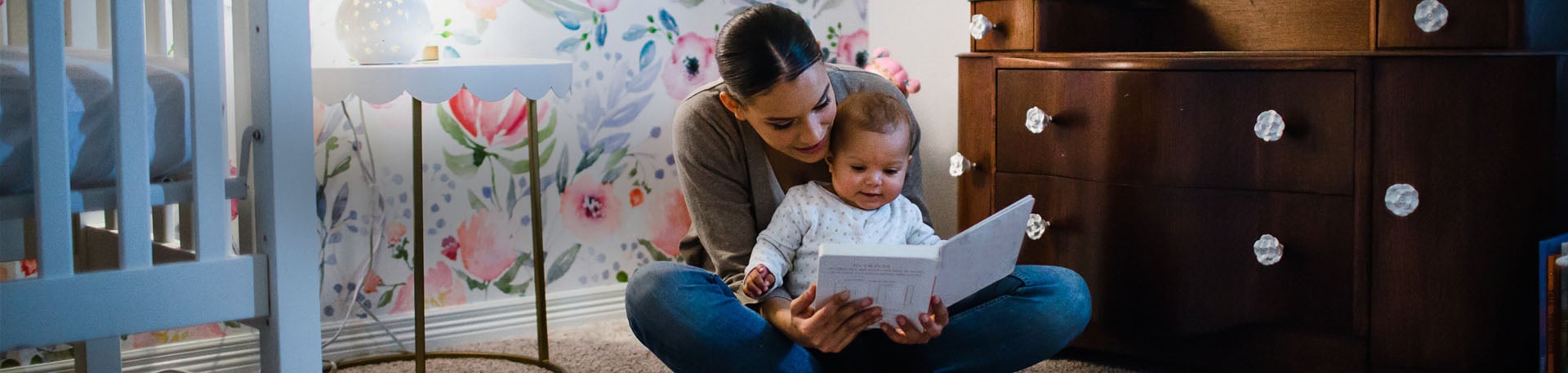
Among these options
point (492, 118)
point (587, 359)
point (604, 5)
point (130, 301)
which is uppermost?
point (604, 5)

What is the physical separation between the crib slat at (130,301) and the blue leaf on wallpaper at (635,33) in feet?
3.60

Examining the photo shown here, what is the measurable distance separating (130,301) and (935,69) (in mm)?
1624

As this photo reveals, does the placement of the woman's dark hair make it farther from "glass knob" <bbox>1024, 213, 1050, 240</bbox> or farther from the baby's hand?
"glass knob" <bbox>1024, 213, 1050, 240</bbox>

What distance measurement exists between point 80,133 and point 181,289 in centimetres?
18

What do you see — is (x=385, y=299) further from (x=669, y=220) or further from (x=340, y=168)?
(x=669, y=220)

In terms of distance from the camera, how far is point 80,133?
125 centimetres

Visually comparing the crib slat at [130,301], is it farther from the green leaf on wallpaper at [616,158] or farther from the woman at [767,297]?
the green leaf on wallpaper at [616,158]

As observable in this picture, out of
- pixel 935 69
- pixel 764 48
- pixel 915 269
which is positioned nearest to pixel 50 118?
pixel 764 48

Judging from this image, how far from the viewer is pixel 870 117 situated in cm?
149

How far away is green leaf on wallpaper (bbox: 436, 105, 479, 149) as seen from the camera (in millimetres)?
2215

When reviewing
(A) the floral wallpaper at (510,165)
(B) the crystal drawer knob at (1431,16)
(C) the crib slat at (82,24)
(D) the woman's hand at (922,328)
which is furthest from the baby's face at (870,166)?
(C) the crib slat at (82,24)

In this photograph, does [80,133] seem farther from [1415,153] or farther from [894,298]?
[1415,153]

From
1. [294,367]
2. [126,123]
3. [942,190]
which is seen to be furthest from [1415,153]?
[126,123]

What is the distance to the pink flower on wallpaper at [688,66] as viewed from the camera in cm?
246
